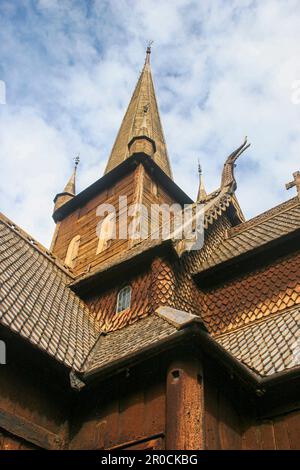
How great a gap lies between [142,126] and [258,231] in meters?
9.54

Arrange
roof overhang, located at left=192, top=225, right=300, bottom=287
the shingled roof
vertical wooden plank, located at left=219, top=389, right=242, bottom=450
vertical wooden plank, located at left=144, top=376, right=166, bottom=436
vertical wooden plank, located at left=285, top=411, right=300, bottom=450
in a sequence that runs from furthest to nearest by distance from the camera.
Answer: roof overhang, located at left=192, top=225, right=300, bottom=287 → the shingled roof → vertical wooden plank, located at left=219, top=389, right=242, bottom=450 → vertical wooden plank, located at left=285, top=411, right=300, bottom=450 → vertical wooden plank, located at left=144, top=376, right=166, bottom=436

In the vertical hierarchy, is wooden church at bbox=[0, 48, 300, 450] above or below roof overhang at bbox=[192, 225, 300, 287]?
below

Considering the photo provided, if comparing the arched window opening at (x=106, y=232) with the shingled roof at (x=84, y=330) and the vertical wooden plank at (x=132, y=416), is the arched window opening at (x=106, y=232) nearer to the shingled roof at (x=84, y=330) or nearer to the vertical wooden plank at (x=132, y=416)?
the shingled roof at (x=84, y=330)

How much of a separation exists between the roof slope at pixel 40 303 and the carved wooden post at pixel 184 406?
1.85 meters

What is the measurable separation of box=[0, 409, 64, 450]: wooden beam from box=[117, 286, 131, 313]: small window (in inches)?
140

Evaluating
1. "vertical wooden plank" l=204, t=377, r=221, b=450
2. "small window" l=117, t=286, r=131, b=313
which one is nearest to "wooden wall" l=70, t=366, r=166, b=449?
"vertical wooden plank" l=204, t=377, r=221, b=450

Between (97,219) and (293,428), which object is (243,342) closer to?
(293,428)

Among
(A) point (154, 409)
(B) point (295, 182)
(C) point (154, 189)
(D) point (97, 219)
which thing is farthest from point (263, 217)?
(A) point (154, 409)

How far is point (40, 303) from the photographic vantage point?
8812 mm

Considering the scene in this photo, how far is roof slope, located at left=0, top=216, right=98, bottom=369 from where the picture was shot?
718cm

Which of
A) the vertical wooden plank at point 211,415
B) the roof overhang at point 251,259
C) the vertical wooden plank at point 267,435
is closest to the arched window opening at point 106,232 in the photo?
the roof overhang at point 251,259

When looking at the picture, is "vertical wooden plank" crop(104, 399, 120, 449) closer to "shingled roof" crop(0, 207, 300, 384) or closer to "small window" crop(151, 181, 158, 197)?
"shingled roof" crop(0, 207, 300, 384)

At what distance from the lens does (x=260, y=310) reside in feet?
30.6
